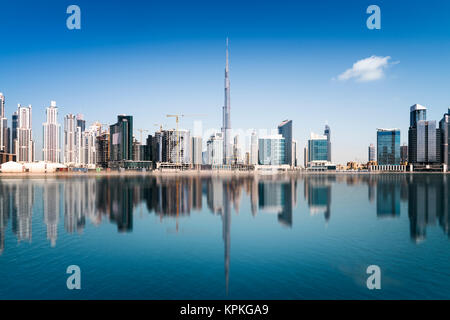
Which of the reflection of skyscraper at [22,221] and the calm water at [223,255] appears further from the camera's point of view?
the reflection of skyscraper at [22,221]

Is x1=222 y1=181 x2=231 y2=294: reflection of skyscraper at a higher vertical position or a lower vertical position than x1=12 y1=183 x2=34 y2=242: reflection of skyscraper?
lower

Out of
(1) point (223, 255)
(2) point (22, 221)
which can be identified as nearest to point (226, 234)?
(1) point (223, 255)

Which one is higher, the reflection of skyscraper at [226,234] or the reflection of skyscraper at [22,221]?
the reflection of skyscraper at [22,221]

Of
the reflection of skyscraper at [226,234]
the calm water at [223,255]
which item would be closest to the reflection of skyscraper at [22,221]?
the calm water at [223,255]

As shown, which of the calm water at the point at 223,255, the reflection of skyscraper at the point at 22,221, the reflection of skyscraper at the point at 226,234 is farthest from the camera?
the reflection of skyscraper at the point at 22,221

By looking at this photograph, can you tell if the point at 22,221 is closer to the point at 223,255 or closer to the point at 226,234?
the point at 226,234

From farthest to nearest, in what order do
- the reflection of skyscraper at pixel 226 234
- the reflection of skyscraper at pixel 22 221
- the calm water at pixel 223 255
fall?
the reflection of skyscraper at pixel 22 221 → the reflection of skyscraper at pixel 226 234 → the calm water at pixel 223 255

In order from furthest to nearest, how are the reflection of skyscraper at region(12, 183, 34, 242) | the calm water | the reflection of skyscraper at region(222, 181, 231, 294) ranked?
the reflection of skyscraper at region(12, 183, 34, 242) → the reflection of skyscraper at region(222, 181, 231, 294) → the calm water

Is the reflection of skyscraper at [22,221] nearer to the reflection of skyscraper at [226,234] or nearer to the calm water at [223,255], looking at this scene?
the calm water at [223,255]

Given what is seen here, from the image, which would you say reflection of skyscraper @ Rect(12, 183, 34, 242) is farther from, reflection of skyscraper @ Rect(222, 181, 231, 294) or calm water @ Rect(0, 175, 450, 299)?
reflection of skyscraper @ Rect(222, 181, 231, 294)

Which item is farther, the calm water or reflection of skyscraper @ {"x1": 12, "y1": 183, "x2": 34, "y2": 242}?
reflection of skyscraper @ {"x1": 12, "y1": 183, "x2": 34, "y2": 242}

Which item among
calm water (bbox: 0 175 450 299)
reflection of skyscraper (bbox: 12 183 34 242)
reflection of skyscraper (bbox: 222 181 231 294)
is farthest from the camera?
reflection of skyscraper (bbox: 12 183 34 242)

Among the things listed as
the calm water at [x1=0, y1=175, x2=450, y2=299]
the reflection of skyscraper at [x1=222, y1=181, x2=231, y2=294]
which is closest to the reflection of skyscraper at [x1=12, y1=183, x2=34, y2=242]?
the calm water at [x1=0, y1=175, x2=450, y2=299]
